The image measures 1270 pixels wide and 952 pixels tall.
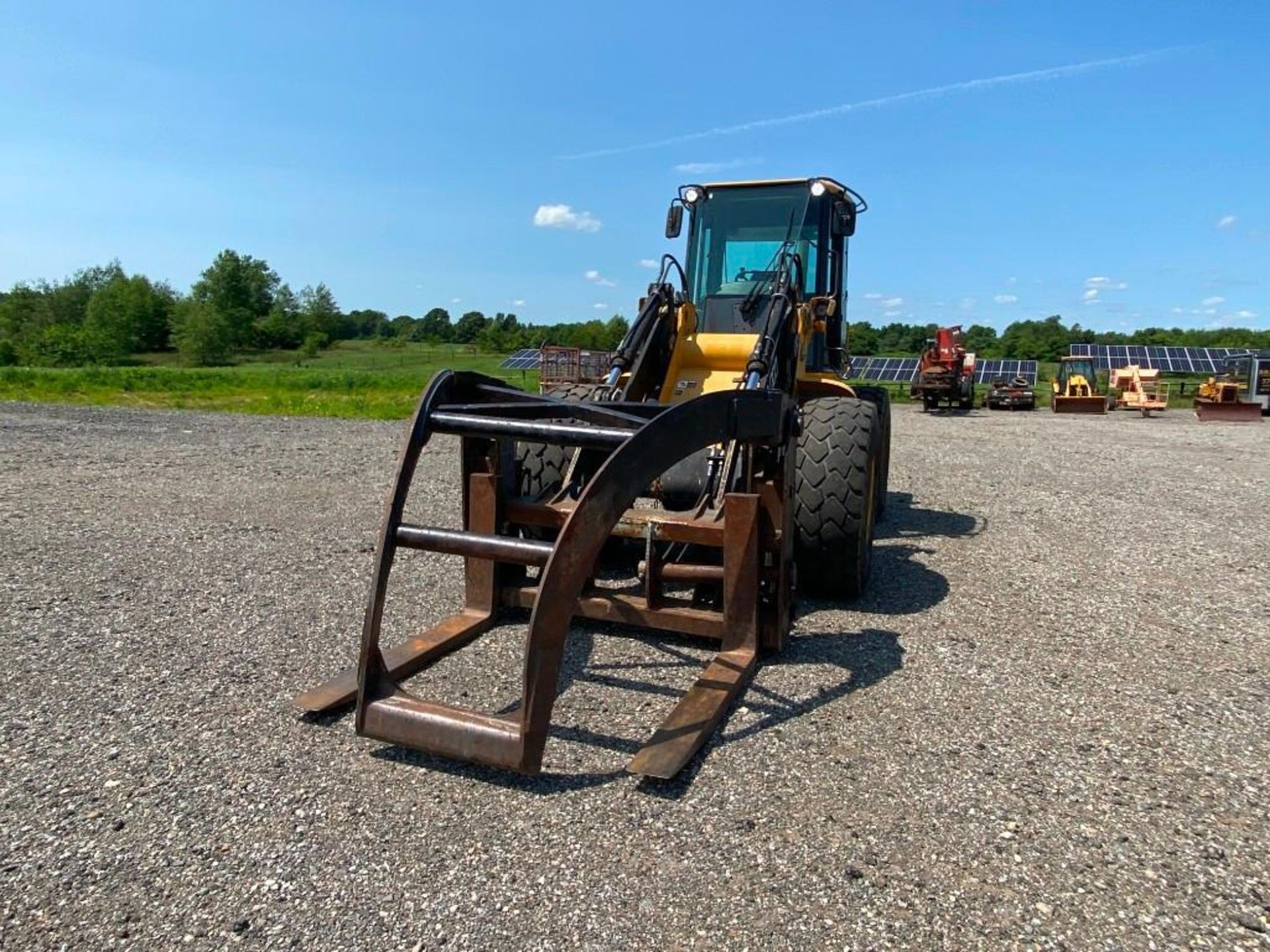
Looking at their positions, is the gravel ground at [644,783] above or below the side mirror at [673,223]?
below

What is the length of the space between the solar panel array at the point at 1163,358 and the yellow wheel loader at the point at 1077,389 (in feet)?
30.6

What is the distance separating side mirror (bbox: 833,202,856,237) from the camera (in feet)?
22.3

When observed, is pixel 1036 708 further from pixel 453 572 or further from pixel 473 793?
pixel 453 572

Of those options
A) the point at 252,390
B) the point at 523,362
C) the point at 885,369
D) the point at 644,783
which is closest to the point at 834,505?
the point at 644,783

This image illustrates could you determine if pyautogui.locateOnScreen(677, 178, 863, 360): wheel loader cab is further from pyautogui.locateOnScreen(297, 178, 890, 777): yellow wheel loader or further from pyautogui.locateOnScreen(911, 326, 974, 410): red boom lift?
pyautogui.locateOnScreen(911, 326, 974, 410): red boom lift

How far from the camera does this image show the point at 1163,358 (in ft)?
139

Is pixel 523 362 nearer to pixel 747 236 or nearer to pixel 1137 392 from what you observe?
pixel 1137 392

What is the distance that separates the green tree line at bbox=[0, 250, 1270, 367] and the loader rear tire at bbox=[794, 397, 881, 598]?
176 feet

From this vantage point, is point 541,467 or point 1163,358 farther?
point 1163,358

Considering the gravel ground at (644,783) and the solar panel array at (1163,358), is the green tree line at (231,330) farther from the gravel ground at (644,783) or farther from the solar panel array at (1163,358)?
the gravel ground at (644,783)

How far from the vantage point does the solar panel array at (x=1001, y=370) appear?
122 feet

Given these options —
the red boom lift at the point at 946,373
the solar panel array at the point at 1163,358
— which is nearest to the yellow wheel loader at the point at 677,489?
the red boom lift at the point at 946,373

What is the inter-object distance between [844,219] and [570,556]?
4.97 meters

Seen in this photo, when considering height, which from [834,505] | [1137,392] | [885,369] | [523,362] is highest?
[885,369]
